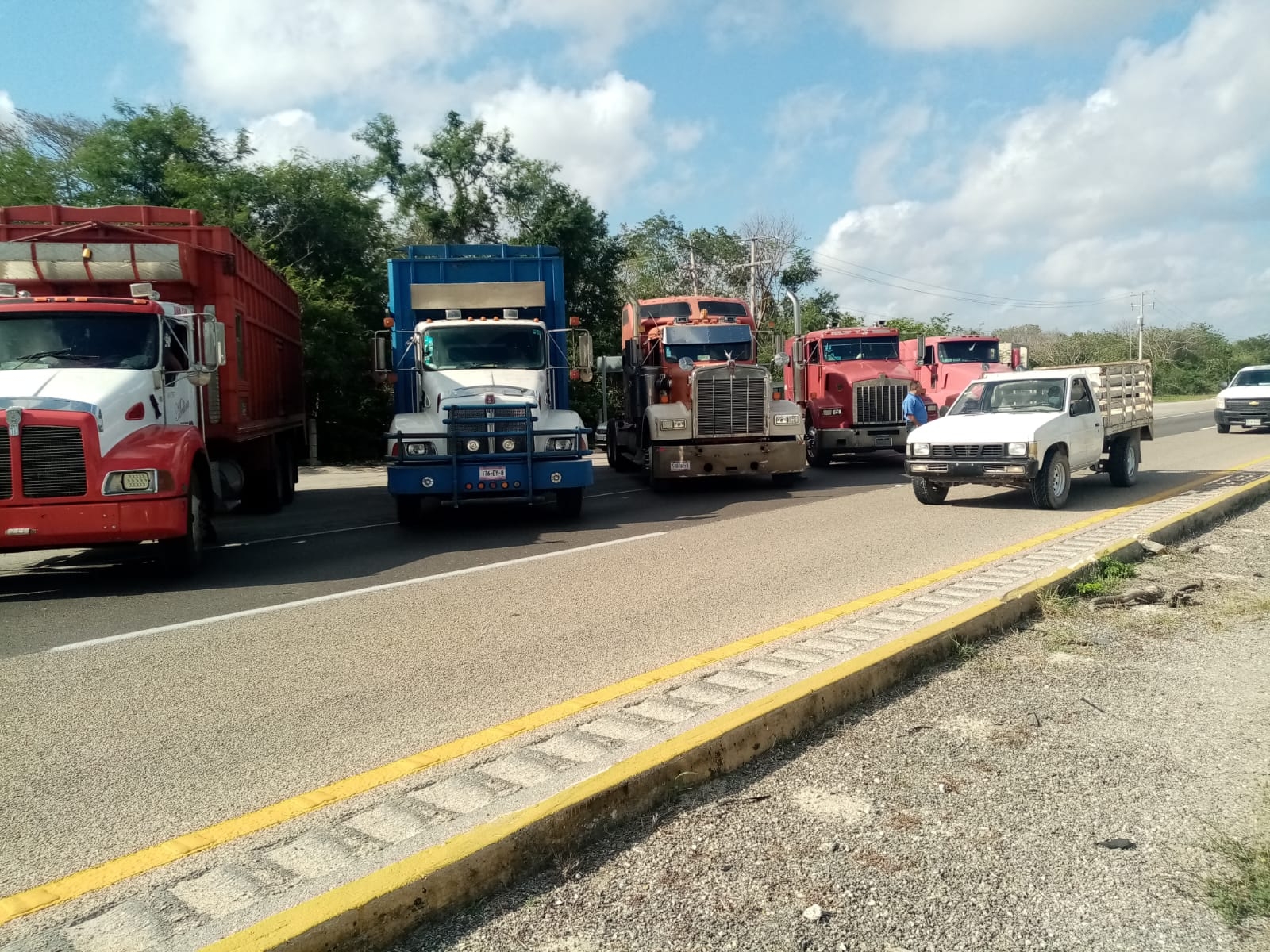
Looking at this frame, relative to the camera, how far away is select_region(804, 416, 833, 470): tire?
67.9 feet

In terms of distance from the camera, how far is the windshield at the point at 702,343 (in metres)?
16.5

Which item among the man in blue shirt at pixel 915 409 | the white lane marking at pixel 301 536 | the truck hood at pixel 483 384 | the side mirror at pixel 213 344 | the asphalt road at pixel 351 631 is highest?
the side mirror at pixel 213 344

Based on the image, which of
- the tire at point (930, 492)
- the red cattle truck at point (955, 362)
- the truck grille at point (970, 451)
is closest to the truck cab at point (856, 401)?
the red cattle truck at point (955, 362)

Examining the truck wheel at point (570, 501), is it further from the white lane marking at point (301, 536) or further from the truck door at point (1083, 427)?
the truck door at point (1083, 427)

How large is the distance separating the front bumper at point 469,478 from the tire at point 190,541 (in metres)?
2.28

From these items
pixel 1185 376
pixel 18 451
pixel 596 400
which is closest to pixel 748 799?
pixel 18 451

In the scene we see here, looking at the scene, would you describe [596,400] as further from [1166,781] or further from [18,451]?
[1166,781]

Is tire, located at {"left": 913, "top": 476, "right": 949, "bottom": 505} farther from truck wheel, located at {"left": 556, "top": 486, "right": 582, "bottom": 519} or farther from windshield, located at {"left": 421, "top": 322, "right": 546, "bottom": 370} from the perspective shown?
windshield, located at {"left": 421, "top": 322, "right": 546, "bottom": 370}

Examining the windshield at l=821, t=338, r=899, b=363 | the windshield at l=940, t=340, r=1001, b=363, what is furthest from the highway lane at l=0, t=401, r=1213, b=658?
the windshield at l=940, t=340, r=1001, b=363

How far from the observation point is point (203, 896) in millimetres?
3189

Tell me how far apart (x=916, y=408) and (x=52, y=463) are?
1532cm

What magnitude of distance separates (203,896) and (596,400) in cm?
2615

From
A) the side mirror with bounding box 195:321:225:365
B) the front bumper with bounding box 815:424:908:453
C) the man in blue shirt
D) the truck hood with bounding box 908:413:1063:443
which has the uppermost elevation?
the side mirror with bounding box 195:321:225:365

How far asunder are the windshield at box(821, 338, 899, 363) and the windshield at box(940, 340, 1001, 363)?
3.68 metres
